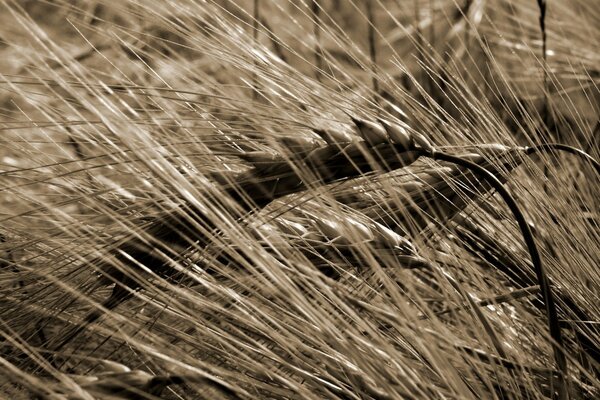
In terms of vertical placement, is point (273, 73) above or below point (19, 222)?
above

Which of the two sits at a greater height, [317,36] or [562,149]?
[562,149]

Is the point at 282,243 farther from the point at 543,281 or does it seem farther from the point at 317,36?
the point at 317,36

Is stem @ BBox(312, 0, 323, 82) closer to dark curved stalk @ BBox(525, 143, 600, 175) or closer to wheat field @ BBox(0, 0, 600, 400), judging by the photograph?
wheat field @ BBox(0, 0, 600, 400)

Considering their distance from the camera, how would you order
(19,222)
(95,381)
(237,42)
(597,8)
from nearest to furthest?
1. (95,381)
2. (237,42)
3. (19,222)
4. (597,8)

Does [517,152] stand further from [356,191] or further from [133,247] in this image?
[133,247]

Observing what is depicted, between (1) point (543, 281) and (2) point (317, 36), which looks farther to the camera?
(2) point (317, 36)

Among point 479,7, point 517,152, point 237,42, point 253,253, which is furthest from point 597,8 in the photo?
point 253,253

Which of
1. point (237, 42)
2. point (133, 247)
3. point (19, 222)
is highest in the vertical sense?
point (237, 42)

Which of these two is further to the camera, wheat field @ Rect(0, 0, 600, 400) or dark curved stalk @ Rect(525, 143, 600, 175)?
dark curved stalk @ Rect(525, 143, 600, 175)

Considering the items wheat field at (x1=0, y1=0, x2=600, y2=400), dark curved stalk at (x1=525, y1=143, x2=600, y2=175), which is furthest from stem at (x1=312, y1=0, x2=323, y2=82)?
dark curved stalk at (x1=525, y1=143, x2=600, y2=175)

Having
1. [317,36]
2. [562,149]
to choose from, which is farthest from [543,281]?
[317,36]

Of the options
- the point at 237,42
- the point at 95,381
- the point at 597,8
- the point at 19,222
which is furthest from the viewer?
the point at 597,8
